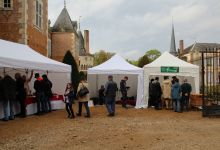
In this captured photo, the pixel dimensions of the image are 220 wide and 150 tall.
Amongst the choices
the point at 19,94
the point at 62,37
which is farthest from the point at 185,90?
the point at 62,37

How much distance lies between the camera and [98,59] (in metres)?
77.8

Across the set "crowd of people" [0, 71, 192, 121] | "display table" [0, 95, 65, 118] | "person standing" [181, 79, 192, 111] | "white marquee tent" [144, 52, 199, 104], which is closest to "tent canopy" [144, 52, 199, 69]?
"white marquee tent" [144, 52, 199, 104]

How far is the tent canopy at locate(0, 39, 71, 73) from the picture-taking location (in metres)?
12.0

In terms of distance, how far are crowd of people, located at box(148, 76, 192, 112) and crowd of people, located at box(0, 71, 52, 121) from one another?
16.1ft

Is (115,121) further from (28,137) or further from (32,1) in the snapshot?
(32,1)

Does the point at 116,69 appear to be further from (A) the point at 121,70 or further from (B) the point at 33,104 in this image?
(B) the point at 33,104

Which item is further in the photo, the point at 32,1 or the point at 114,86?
the point at 32,1

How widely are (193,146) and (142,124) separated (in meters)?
3.70

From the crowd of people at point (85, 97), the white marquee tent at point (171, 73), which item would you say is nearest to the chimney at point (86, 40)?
the white marquee tent at point (171, 73)

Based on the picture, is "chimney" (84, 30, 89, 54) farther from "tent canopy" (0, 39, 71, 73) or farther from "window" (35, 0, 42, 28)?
"tent canopy" (0, 39, 71, 73)

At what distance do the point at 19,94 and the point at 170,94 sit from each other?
6.93 metres

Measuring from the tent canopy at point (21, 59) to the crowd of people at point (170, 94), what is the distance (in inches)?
171

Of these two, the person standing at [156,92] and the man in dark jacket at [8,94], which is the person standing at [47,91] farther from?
the person standing at [156,92]

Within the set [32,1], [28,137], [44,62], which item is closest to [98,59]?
[32,1]
